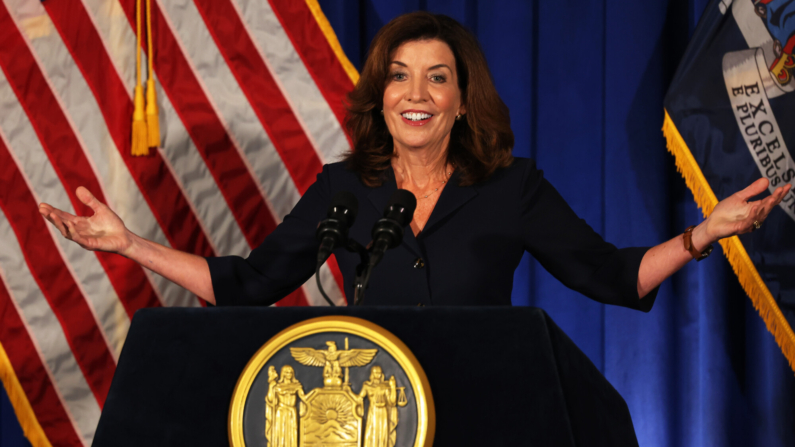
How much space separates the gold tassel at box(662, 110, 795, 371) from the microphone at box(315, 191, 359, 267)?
1.49 m

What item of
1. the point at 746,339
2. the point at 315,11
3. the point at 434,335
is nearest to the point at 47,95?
the point at 315,11

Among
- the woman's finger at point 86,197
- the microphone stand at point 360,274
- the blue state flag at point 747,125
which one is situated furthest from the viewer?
the blue state flag at point 747,125

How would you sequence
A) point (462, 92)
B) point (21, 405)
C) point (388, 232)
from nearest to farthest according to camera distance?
point (388, 232) < point (462, 92) < point (21, 405)

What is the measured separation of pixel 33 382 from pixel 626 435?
2.09 meters

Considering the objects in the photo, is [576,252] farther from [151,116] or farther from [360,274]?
[151,116]

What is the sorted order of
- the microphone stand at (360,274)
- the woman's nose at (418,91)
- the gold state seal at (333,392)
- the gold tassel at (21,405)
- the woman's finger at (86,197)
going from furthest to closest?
the gold tassel at (21,405) < the woman's nose at (418,91) < the woman's finger at (86,197) < the microphone stand at (360,274) < the gold state seal at (333,392)

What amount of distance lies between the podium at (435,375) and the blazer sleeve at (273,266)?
628mm

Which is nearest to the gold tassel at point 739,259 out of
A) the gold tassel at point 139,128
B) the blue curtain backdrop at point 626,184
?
the blue curtain backdrop at point 626,184

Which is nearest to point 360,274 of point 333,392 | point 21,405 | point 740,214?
point 333,392

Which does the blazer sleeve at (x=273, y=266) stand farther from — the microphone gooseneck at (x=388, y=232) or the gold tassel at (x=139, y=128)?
the gold tassel at (x=139, y=128)

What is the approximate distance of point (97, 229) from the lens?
133 cm

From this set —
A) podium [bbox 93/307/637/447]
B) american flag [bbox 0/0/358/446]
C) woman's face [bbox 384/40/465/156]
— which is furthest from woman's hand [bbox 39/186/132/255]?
american flag [bbox 0/0/358/446]

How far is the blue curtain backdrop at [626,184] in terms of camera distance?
2234mm

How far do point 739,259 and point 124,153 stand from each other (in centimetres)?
211
